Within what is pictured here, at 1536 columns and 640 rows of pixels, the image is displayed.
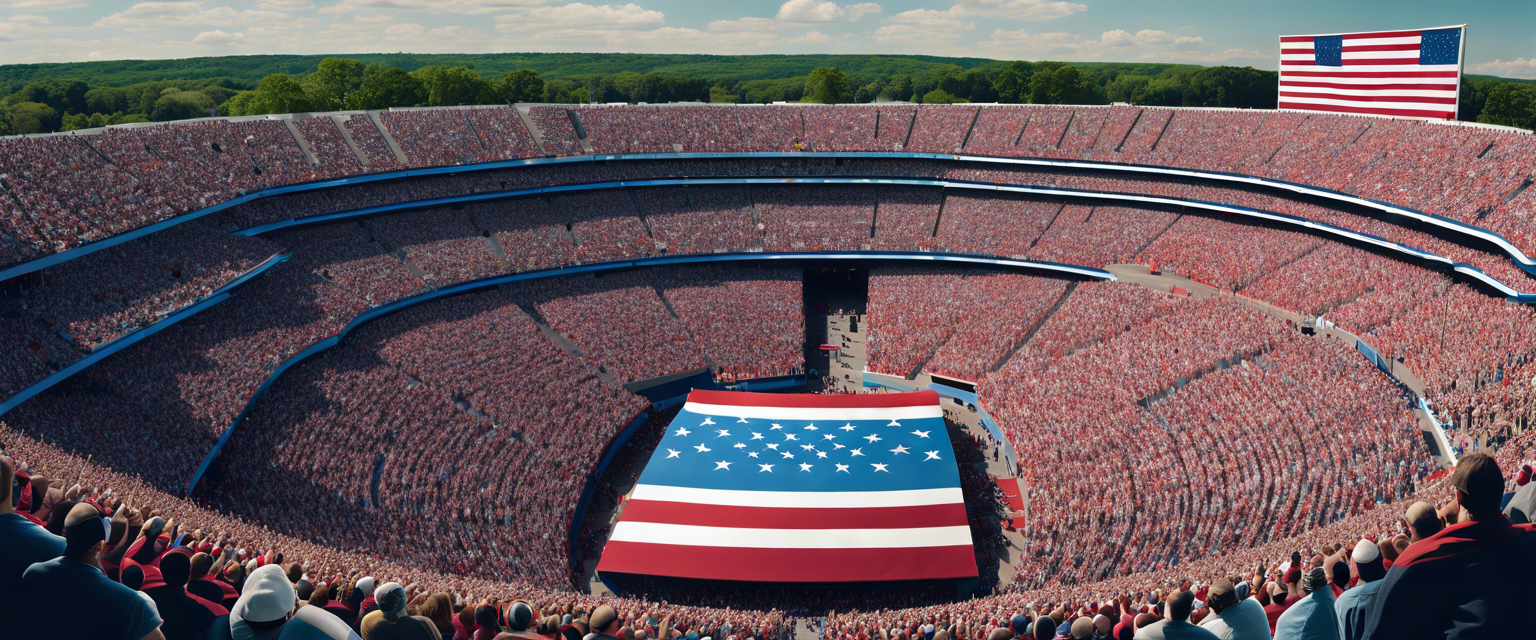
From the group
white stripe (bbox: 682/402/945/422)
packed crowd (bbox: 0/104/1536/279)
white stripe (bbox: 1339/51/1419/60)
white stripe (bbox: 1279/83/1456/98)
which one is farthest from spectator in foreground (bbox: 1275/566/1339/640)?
white stripe (bbox: 1339/51/1419/60)

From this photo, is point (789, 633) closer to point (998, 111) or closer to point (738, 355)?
point (738, 355)

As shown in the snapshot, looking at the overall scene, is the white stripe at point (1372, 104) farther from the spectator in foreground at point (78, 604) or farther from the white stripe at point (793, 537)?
the spectator in foreground at point (78, 604)

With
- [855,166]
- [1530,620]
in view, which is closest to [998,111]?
[855,166]

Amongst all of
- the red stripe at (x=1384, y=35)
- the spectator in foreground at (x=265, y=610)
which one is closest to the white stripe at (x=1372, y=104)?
the red stripe at (x=1384, y=35)

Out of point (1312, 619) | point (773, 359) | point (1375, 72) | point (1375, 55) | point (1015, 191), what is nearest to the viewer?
point (1312, 619)

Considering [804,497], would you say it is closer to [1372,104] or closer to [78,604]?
[78,604]

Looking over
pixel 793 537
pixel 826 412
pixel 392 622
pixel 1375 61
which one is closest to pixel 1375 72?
pixel 1375 61
